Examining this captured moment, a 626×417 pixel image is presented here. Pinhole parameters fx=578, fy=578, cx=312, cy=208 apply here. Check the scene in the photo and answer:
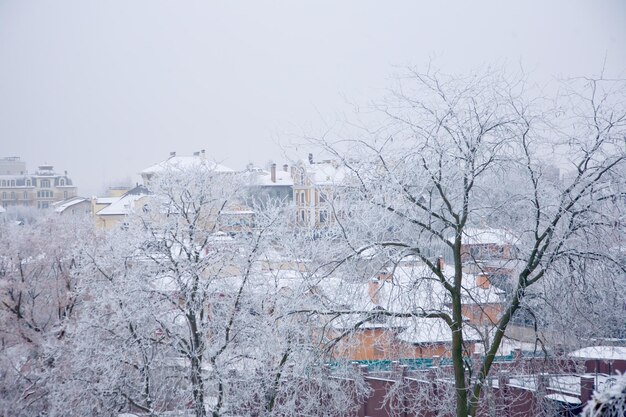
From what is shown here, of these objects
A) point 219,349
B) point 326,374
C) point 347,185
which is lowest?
point 219,349

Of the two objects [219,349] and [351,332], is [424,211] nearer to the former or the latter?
[351,332]

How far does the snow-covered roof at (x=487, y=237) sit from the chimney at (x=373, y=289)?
1.19 meters

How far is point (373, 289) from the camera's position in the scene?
288 inches

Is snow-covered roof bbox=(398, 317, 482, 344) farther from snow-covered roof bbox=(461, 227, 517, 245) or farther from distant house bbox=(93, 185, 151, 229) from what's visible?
distant house bbox=(93, 185, 151, 229)

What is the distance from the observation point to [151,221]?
1573cm

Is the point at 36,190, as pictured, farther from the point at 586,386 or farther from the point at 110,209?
the point at 586,386

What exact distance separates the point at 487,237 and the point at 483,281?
77 centimetres

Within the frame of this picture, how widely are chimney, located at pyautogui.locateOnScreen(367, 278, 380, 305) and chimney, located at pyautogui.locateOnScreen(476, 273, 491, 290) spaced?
1242mm

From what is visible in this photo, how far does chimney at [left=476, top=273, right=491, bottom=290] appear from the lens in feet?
23.9

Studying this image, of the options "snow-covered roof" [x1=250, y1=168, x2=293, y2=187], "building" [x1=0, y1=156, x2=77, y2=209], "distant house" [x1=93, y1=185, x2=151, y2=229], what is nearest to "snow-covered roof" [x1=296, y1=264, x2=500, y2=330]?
"distant house" [x1=93, y1=185, x2=151, y2=229]

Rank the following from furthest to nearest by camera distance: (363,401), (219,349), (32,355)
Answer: (32,355)
(363,401)
(219,349)

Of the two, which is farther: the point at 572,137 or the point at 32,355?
the point at 32,355

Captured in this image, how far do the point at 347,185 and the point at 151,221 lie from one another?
32.2ft

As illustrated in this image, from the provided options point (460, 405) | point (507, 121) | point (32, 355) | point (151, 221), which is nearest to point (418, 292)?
point (460, 405)
